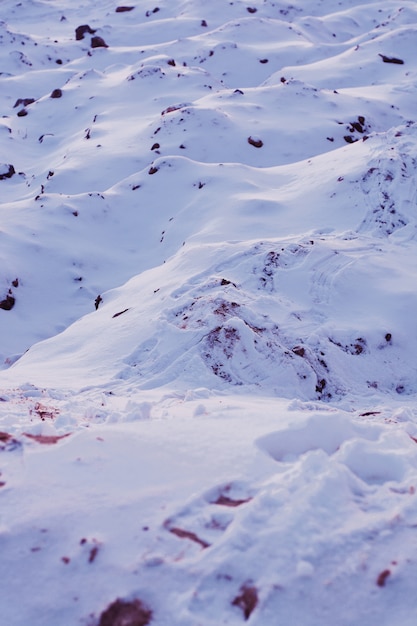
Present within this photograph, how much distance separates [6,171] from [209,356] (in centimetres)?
936

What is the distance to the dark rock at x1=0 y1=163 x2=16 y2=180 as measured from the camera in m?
12.5

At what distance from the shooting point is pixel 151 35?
24.0 meters

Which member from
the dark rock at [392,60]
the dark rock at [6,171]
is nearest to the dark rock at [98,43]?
the dark rock at [392,60]

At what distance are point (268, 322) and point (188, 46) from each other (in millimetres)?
17868

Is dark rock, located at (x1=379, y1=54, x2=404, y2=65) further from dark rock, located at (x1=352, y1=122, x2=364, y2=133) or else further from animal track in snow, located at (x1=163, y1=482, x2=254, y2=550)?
animal track in snow, located at (x1=163, y1=482, x2=254, y2=550)

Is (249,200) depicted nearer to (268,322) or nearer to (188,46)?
(268,322)

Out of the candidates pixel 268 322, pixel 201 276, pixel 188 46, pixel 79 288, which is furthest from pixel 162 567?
pixel 188 46

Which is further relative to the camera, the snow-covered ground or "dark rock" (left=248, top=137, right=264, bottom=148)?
"dark rock" (left=248, top=137, right=264, bottom=148)

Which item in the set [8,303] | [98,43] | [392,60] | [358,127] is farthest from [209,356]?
[98,43]

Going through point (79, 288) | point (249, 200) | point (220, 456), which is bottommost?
point (79, 288)

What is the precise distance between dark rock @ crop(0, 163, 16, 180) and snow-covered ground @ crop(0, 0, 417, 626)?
0.06 metres

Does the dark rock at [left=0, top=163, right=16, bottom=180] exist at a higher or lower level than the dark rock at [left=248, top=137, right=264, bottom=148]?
lower

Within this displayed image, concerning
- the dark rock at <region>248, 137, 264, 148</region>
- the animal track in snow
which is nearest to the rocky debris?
the animal track in snow

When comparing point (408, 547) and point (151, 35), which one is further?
point (151, 35)
